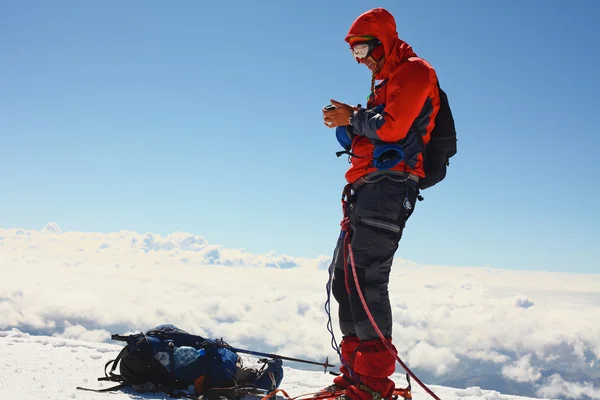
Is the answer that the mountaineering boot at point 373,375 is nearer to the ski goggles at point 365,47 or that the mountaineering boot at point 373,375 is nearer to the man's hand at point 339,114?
the man's hand at point 339,114

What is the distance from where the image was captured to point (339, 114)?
3.98m

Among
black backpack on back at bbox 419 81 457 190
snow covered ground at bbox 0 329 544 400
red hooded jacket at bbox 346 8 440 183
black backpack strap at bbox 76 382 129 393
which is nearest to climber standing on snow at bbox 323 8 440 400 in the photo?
red hooded jacket at bbox 346 8 440 183

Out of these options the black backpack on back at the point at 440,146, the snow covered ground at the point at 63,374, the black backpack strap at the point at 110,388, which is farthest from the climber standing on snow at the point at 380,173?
the black backpack strap at the point at 110,388

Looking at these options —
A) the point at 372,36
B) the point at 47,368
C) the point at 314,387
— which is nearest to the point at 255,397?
the point at 314,387

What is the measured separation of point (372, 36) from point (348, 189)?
1465mm

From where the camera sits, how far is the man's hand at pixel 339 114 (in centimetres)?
395

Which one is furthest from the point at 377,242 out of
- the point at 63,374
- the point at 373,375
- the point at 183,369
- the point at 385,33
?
the point at 63,374

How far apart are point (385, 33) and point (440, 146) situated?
1.19 meters

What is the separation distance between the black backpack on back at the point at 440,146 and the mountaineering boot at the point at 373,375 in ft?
5.72

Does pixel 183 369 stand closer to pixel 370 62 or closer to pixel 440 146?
pixel 440 146

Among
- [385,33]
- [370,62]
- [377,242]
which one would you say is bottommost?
[377,242]

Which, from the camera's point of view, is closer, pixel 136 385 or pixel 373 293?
pixel 373 293

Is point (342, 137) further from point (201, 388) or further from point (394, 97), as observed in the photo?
point (201, 388)

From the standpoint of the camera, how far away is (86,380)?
4.73 meters
